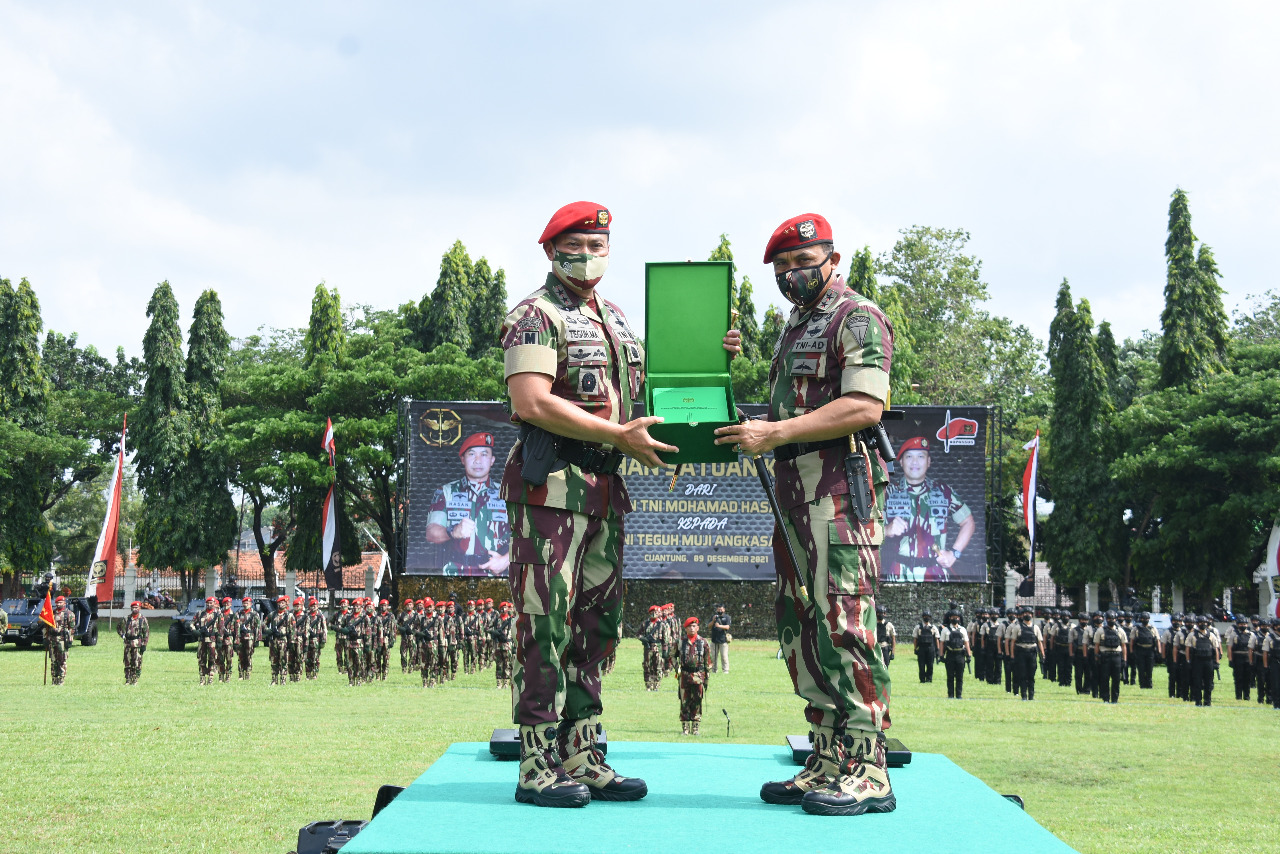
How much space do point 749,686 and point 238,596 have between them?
22537 millimetres

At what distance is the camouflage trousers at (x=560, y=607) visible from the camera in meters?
3.46

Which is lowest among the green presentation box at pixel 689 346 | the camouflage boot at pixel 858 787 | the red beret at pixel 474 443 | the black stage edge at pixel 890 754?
the black stage edge at pixel 890 754

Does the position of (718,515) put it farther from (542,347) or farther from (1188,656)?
(542,347)

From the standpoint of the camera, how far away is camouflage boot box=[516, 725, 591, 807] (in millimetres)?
3219

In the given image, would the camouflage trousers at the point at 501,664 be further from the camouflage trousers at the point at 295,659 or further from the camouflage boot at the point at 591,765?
the camouflage boot at the point at 591,765

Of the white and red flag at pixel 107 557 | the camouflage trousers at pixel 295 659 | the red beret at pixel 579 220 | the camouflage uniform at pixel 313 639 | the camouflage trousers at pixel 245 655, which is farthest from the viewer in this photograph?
the camouflage uniform at pixel 313 639

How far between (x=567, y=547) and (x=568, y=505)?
134 millimetres

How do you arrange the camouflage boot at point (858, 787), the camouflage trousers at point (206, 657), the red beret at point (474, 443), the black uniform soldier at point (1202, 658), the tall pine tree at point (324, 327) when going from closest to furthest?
the camouflage boot at point (858, 787), the black uniform soldier at point (1202, 658), the camouflage trousers at point (206, 657), the red beret at point (474, 443), the tall pine tree at point (324, 327)

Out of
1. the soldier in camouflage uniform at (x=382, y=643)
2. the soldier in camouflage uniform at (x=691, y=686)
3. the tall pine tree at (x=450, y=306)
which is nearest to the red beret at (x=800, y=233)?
the soldier in camouflage uniform at (x=691, y=686)

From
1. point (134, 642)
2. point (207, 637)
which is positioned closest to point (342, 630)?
point (207, 637)

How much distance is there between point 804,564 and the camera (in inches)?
140

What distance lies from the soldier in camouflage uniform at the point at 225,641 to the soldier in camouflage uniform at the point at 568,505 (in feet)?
61.9

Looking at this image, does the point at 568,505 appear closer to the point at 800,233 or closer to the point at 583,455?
the point at 583,455

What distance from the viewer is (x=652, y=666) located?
20.2 metres
